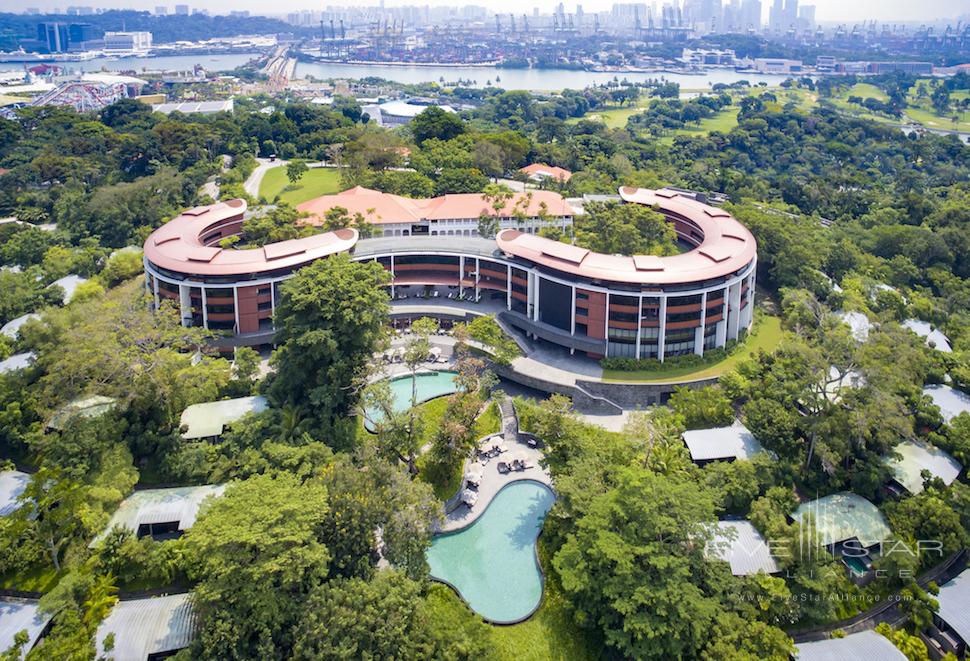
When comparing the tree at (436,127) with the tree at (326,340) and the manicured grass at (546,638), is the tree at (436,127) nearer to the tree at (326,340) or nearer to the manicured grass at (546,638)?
the tree at (326,340)

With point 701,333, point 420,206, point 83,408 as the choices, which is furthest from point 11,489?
point 420,206

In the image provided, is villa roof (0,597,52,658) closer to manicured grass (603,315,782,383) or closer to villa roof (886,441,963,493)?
manicured grass (603,315,782,383)

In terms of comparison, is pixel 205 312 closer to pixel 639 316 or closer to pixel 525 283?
pixel 525 283

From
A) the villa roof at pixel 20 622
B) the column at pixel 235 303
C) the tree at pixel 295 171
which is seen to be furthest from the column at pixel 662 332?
the tree at pixel 295 171

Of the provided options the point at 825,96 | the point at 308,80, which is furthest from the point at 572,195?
the point at 308,80

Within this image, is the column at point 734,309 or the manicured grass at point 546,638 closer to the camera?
the manicured grass at point 546,638

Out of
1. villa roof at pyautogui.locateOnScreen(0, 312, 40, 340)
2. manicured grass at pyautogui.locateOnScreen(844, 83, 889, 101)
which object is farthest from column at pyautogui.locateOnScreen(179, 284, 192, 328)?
manicured grass at pyautogui.locateOnScreen(844, 83, 889, 101)
